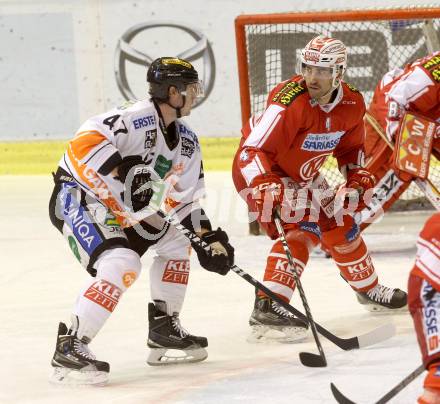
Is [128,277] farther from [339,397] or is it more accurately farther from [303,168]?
[303,168]

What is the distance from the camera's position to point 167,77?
11.7 feet

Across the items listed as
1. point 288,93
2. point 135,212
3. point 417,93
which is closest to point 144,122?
point 135,212

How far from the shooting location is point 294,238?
400cm

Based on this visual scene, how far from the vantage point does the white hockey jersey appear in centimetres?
350

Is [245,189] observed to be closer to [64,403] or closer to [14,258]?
[64,403]

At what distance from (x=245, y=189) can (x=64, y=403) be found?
121 cm

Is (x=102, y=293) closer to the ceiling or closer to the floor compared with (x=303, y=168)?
closer to the floor

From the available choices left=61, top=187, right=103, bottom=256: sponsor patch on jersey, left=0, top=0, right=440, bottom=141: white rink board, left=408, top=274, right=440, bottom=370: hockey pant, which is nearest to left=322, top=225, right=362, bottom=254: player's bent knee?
left=61, top=187, right=103, bottom=256: sponsor patch on jersey

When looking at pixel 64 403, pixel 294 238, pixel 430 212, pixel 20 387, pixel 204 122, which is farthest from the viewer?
pixel 204 122

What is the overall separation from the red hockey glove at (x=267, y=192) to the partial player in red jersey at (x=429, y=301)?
50.6 inches

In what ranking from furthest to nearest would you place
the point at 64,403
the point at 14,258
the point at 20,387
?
the point at 14,258 < the point at 20,387 < the point at 64,403

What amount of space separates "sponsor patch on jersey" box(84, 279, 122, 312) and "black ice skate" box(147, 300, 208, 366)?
40 cm

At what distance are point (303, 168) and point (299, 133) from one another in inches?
5.8

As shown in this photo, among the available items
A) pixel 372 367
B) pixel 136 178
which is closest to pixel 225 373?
pixel 372 367
